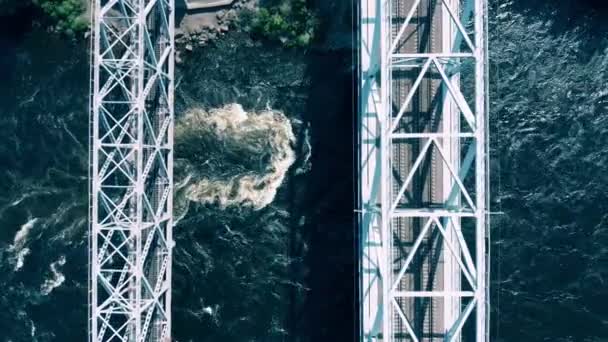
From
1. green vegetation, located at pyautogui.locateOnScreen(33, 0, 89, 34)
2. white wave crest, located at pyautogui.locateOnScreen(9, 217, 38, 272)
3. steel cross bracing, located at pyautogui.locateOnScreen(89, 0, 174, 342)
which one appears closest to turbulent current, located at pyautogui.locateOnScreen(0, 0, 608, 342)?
white wave crest, located at pyautogui.locateOnScreen(9, 217, 38, 272)

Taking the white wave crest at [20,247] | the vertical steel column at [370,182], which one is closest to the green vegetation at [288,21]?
the vertical steel column at [370,182]

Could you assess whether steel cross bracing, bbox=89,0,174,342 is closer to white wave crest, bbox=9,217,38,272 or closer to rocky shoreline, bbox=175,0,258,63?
rocky shoreline, bbox=175,0,258,63

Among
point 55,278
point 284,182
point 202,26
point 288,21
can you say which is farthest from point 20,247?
point 288,21

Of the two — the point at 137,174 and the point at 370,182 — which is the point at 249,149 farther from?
the point at 370,182

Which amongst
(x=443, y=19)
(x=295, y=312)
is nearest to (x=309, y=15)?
(x=443, y=19)

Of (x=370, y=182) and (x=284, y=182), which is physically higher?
(x=370, y=182)

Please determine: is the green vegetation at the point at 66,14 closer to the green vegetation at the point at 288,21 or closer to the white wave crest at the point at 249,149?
the white wave crest at the point at 249,149
